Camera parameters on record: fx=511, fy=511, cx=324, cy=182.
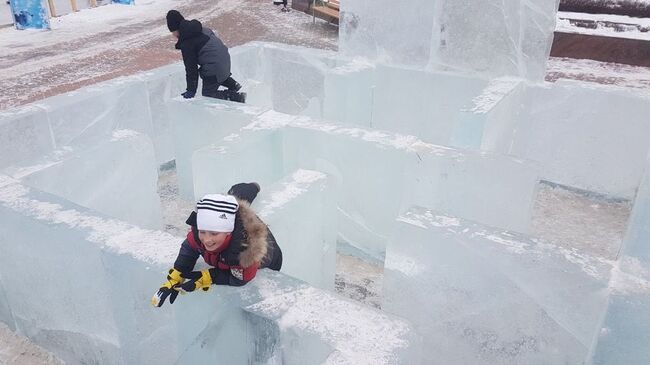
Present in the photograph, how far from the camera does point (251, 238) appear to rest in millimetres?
2229

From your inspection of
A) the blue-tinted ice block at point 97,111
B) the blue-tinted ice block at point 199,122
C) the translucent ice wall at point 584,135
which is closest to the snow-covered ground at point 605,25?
the translucent ice wall at point 584,135

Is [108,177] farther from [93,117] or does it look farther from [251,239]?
[251,239]

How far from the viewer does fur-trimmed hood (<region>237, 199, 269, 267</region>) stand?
7.25 ft

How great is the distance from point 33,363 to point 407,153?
9.59 feet

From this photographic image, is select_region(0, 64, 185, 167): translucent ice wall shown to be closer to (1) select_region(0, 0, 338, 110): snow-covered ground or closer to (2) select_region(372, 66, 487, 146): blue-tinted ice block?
(2) select_region(372, 66, 487, 146): blue-tinted ice block

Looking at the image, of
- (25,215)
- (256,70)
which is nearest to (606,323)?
(25,215)

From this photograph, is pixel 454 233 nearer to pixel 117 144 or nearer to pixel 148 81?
pixel 117 144

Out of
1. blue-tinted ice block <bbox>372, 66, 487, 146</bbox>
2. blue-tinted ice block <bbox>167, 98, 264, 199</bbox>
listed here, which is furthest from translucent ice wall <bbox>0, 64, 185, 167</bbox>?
blue-tinted ice block <bbox>372, 66, 487, 146</bbox>

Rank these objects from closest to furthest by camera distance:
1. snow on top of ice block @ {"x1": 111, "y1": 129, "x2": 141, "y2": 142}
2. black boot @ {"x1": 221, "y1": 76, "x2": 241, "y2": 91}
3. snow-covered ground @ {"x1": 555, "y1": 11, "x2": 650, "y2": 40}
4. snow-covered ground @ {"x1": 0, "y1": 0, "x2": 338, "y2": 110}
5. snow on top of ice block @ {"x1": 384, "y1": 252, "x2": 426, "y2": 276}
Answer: snow on top of ice block @ {"x1": 384, "y1": 252, "x2": 426, "y2": 276} < snow on top of ice block @ {"x1": 111, "y1": 129, "x2": 141, "y2": 142} < black boot @ {"x1": 221, "y1": 76, "x2": 241, "y2": 91} < snow-covered ground @ {"x1": 0, "y1": 0, "x2": 338, "y2": 110} < snow-covered ground @ {"x1": 555, "y1": 11, "x2": 650, "y2": 40}

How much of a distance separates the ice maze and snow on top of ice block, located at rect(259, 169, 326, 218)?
0.01m

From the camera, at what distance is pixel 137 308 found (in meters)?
2.71

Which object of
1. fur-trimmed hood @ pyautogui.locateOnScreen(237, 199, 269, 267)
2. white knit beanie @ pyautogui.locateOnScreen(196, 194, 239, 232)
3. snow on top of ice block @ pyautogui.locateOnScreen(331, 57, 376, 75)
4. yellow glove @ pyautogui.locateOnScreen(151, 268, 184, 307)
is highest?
white knit beanie @ pyautogui.locateOnScreen(196, 194, 239, 232)

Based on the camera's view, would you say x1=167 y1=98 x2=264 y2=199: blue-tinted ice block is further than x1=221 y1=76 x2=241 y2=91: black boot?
No

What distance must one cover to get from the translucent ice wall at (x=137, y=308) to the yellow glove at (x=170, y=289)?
15 centimetres
